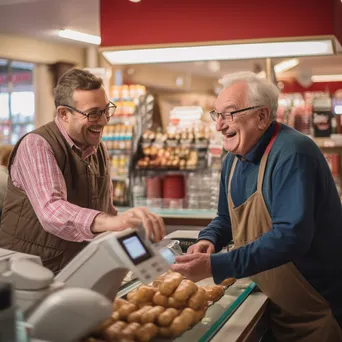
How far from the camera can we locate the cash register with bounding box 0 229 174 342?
1517 millimetres

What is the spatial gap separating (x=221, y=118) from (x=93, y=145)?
27.9 inches

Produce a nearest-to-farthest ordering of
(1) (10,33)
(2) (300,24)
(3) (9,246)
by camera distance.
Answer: (3) (9,246)
(2) (300,24)
(1) (10,33)

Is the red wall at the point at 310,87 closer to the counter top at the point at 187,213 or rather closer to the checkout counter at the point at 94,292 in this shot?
the counter top at the point at 187,213

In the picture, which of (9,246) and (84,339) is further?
(9,246)

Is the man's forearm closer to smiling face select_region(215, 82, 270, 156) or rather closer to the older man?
the older man

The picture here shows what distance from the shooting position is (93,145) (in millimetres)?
3148

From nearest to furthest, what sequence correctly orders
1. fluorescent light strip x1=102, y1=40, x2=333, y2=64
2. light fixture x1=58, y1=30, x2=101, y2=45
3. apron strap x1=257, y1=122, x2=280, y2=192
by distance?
apron strap x1=257, y1=122, x2=280, y2=192
fluorescent light strip x1=102, y1=40, x2=333, y2=64
light fixture x1=58, y1=30, x2=101, y2=45

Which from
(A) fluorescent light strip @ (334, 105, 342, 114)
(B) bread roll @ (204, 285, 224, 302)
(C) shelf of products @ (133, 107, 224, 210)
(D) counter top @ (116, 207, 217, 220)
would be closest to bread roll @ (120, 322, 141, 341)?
(B) bread roll @ (204, 285, 224, 302)

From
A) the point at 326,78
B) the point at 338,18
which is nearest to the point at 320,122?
the point at 338,18

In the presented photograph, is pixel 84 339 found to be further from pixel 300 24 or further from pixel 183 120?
pixel 183 120

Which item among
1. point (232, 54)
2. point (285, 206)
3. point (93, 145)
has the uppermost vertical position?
point (232, 54)

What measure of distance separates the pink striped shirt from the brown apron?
78 cm

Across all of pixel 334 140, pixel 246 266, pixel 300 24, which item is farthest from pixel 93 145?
pixel 334 140

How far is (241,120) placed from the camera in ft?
9.20
